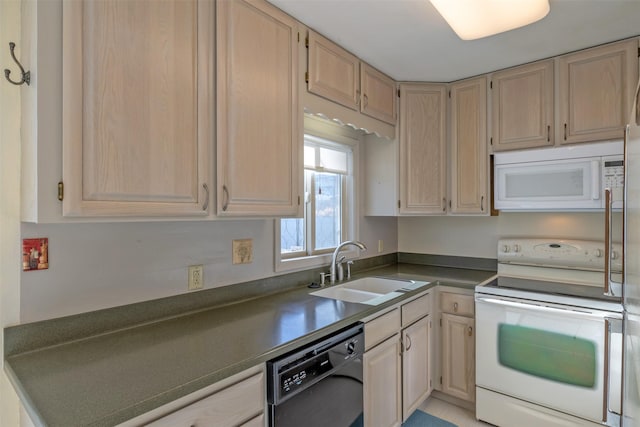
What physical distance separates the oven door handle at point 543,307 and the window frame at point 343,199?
Answer: 3.25 feet

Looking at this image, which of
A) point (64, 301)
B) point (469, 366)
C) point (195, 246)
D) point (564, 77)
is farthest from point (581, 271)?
point (64, 301)

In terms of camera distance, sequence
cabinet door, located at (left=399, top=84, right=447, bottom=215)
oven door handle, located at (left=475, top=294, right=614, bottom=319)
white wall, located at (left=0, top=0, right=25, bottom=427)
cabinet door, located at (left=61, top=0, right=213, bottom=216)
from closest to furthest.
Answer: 1. cabinet door, located at (left=61, top=0, right=213, bottom=216)
2. white wall, located at (left=0, top=0, right=25, bottom=427)
3. oven door handle, located at (left=475, top=294, right=614, bottom=319)
4. cabinet door, located at (left=399, top=84, right=447, bottom=215)

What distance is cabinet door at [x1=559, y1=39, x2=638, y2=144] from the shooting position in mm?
1963

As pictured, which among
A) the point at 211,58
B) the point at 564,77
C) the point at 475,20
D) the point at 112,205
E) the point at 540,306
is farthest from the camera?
the point at 564,77

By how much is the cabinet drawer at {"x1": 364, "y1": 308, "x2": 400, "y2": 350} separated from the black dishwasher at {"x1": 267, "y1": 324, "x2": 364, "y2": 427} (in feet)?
0.26

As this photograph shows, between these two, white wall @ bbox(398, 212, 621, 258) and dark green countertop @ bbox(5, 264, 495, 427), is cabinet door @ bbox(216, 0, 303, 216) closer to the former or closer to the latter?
dark green countertop @ bbox(5, 264, 495, 427)

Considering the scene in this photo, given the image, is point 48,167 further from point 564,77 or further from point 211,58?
point 564,77

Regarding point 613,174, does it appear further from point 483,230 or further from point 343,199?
point 343,199

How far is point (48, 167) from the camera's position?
931 millimetres

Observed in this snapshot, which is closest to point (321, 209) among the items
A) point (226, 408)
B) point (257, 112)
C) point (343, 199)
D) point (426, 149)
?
point (343, 199)

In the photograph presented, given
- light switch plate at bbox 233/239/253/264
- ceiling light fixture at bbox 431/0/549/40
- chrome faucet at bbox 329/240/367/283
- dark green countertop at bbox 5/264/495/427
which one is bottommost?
dark green countertop at bbox 5/264/495/427

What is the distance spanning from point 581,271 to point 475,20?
1.79 meters

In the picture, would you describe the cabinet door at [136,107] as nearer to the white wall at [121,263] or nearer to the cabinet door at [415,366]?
the white wall at [121,263]

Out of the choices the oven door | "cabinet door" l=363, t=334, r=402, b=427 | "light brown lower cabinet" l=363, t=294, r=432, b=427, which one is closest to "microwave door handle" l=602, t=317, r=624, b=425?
the oven door
